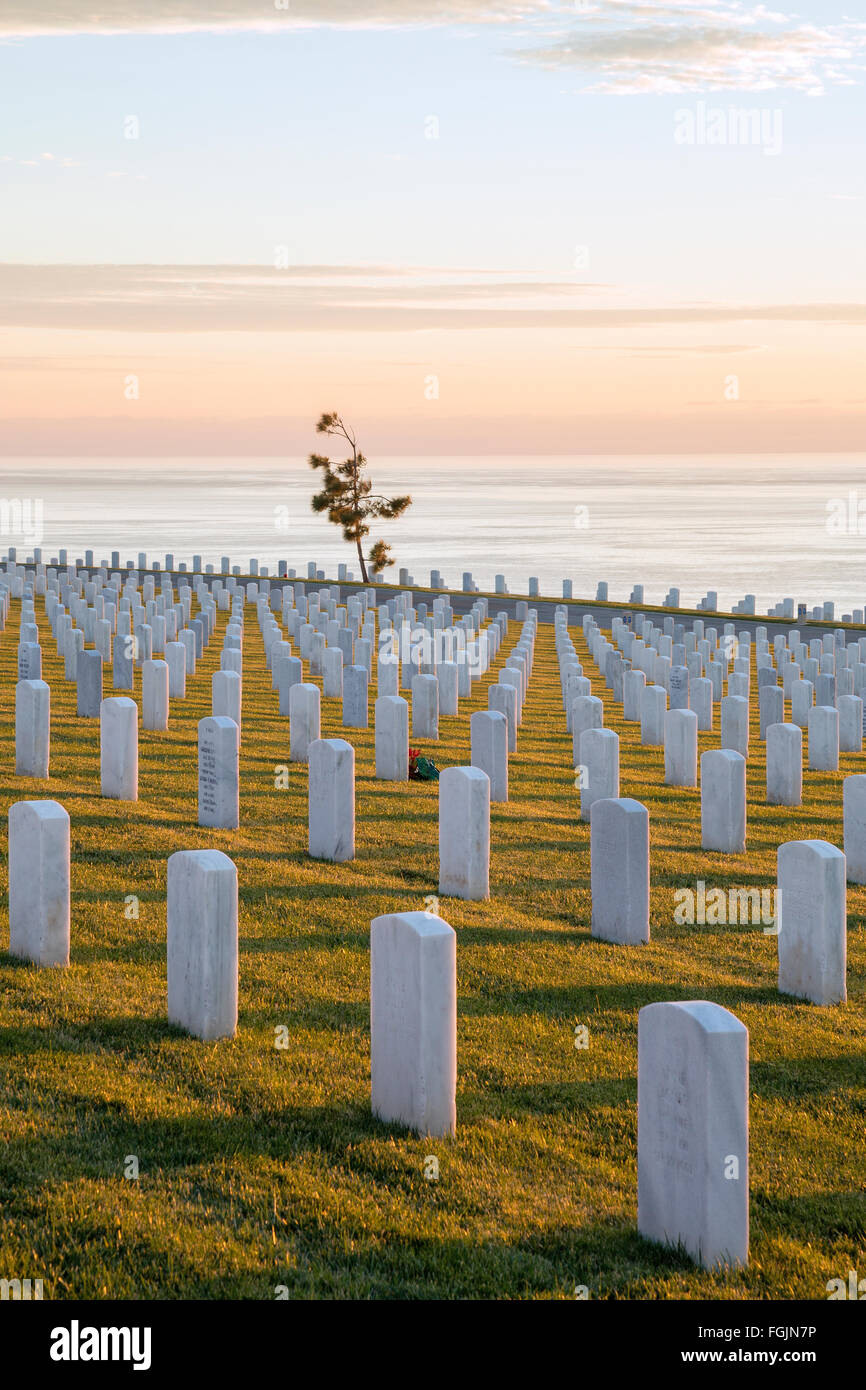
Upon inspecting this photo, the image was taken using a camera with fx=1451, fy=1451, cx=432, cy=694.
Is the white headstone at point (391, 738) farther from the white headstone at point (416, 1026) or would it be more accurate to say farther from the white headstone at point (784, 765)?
the white headstone at point (416, 1026)

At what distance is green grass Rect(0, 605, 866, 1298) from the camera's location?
4859 mm

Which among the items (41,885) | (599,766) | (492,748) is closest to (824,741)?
(599,766)

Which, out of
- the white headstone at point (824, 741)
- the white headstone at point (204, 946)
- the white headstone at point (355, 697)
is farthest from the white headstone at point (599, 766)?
the white headstone at point (204, 946)

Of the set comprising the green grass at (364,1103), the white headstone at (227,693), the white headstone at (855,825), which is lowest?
the green grass at (364,1103)

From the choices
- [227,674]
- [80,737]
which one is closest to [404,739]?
[227,674]

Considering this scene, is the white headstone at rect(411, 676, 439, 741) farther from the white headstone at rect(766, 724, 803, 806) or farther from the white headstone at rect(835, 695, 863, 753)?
the white headstone at rect(835, 695, 863, 753)

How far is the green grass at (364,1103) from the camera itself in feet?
15.9

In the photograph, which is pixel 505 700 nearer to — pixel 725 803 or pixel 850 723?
pixel 850 723

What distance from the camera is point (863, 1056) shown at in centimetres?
736

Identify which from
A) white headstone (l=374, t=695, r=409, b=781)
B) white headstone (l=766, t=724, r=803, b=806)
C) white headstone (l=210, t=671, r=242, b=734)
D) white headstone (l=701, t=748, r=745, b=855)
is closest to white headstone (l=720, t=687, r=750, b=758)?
white headstone (l=766, t=724, r=803, b=806)

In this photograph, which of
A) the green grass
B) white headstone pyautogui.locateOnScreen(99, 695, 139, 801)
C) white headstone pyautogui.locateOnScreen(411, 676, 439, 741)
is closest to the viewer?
→ the green grass

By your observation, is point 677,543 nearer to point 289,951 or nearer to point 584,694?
point 584,694

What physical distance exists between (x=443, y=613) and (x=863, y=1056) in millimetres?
24296

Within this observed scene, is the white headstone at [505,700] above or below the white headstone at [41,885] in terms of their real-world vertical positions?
above
